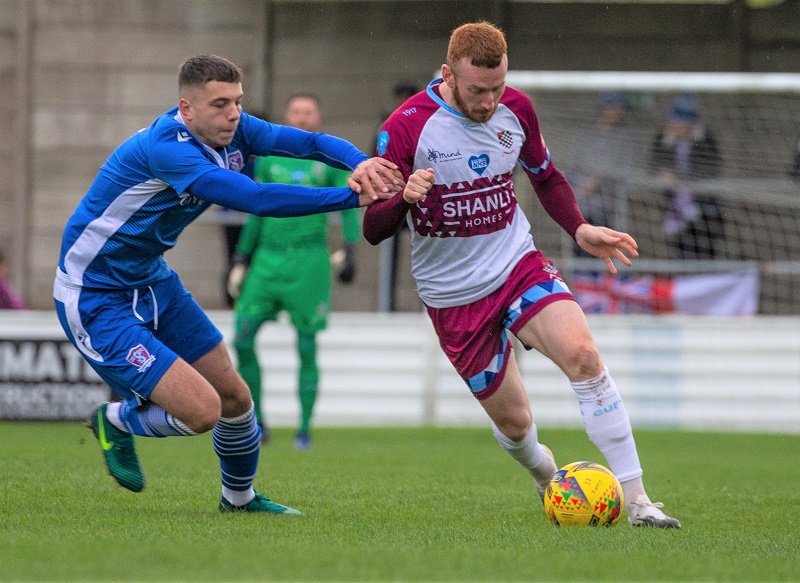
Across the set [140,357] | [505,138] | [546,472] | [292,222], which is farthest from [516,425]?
[292,222]

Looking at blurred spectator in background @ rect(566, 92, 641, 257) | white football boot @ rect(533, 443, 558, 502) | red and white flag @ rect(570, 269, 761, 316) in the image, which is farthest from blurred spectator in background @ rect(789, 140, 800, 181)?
white football boot @ rect(533, 443, 558, 502)

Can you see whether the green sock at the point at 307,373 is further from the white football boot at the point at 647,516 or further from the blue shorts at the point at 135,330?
the white football boot at the point at 647,516

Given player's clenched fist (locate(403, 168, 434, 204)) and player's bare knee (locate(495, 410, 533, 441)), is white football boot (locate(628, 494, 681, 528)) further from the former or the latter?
player's clenched fist (locate(403, 168, 434, 204))

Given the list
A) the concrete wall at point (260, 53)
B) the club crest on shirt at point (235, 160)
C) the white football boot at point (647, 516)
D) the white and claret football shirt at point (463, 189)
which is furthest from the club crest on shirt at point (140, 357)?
the concrete wall at point (260, 53)

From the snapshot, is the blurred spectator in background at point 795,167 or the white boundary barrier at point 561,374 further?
the blurred spectator in background at point 795,167

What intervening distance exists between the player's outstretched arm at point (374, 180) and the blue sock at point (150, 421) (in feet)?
4.48

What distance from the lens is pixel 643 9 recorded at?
57.4ft

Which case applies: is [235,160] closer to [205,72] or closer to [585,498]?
[205,72]

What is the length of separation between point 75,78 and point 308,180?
8699mm

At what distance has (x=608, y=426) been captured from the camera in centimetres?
577

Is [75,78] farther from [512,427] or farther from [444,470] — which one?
[512,427]

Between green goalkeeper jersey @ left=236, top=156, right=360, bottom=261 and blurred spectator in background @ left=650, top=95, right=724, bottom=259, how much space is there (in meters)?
4.43

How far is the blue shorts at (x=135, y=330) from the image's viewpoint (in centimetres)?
575

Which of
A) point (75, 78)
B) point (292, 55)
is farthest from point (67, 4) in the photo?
point (292, 55)
